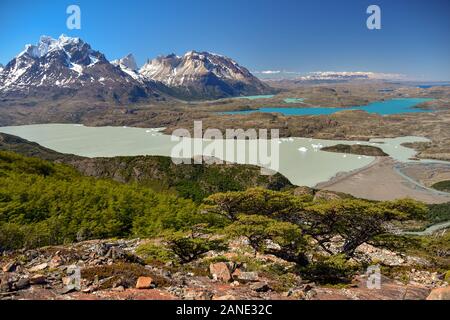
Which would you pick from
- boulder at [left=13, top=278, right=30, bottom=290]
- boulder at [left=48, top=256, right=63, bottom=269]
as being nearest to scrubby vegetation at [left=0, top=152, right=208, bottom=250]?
boulder at [left=48, top=256, right=63, bottom=269]

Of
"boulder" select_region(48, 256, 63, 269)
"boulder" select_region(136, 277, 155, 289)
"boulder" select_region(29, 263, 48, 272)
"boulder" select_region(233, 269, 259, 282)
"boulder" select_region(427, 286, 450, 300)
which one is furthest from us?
"boulder" select_region(48, 256, 63, 269)

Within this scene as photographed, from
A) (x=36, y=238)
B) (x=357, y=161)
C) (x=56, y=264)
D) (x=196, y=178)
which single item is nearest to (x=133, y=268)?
(x=56, y=264)

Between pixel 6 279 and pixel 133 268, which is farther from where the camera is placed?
pixel 133 268

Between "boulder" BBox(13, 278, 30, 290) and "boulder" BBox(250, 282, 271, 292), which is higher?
"boulder" BBox(13, 278, 30, 290)

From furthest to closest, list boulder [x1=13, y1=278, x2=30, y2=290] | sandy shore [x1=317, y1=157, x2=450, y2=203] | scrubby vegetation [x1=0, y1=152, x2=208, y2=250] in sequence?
1. sandy shore [x1=317, y1=157, x2=450, y2=203]
2. scrubby vegetation [x1=0, y1=152, x2=208, y2=250]
3. boulder [x1=13, y1=278, x2=30, y2=290]

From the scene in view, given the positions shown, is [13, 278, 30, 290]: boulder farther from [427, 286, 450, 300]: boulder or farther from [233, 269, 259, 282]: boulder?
[427, 286, 450, 300]: boulder

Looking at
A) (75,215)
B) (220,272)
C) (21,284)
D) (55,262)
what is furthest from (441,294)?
(75,215)
